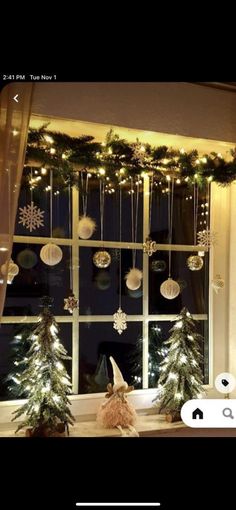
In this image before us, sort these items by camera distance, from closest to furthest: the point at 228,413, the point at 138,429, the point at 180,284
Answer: the point at 228,413
the point at 138,429
the point at 180,284

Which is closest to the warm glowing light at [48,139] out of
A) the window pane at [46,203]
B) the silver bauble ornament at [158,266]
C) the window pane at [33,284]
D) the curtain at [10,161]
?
the window pane at [46,203]

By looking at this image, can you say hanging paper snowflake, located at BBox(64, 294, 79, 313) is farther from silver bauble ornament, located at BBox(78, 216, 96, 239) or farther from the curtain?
the curtain

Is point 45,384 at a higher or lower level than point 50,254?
lower

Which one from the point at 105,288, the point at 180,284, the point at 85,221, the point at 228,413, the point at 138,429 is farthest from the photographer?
the point at 180,284

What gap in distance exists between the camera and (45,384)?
1174 mm

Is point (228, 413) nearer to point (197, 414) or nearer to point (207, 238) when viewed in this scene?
point (197, 414)

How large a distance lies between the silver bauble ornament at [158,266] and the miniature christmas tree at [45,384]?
435 mm

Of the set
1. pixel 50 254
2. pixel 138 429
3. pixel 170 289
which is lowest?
pixel 138 429

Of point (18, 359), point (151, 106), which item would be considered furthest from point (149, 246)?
point (18, 359)

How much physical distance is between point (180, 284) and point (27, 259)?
0.56 meters

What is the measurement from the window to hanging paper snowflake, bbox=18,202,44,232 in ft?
0.06
